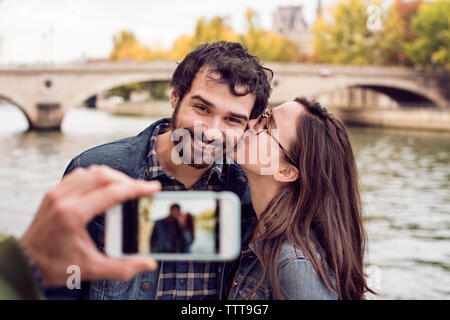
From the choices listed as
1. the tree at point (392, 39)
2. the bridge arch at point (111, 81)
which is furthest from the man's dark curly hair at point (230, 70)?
the tree at point (392, 39)

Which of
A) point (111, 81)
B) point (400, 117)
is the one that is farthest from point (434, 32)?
point (111, 81)

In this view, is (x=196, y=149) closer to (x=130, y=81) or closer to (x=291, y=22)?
(x=130, y=81)

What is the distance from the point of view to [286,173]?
1.83m

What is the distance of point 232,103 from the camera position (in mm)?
1868

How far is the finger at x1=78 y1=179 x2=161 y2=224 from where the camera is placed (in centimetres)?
69

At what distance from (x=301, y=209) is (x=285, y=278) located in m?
0.32

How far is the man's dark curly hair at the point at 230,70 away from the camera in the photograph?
6.22ft

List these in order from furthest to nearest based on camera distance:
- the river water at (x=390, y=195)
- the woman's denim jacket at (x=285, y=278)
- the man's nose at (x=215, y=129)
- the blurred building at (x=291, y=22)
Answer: the blurred building at (x=291, y=22) < the river water at (x=390, y=195) < the man's nose at (x=215, y=129) < the woman's denim jacket at (x=285, y=278)

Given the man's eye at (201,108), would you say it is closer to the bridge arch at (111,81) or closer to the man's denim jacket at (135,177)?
the man's denim jacket at (135,177)

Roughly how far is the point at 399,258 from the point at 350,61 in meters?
28.4

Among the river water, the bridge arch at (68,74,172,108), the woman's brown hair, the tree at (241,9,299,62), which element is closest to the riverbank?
the river water

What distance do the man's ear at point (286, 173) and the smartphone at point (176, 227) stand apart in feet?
3.40

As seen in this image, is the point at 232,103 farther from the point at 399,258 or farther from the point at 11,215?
the point at 11,215

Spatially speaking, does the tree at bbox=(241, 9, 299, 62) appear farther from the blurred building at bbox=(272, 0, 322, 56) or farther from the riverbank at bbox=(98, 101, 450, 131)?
the blurred building at bbox=(272, 0, 322, 56)
